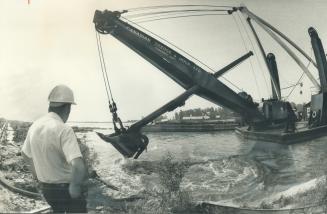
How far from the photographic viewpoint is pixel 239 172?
568 cm

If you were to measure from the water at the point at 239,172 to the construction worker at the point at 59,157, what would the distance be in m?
2.37

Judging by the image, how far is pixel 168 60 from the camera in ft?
18.6

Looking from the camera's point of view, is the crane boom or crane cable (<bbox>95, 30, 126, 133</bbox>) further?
the crane boom

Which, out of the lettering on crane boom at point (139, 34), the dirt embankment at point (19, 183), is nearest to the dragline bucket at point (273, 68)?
the lettering on crane boom at point (139, 34)

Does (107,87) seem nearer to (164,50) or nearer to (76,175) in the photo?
(164,50)

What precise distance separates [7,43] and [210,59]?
103 inches

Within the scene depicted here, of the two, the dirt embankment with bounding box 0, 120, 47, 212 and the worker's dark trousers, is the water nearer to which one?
the dirt embankment with bounding box 0, 120, 47, 212

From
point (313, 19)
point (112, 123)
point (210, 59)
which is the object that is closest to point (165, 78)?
point (210, 59)

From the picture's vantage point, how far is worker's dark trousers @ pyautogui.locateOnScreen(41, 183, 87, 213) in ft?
7.00

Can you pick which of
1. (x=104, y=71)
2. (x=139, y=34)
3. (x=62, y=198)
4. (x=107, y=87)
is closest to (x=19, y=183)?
(x=107, y=87)

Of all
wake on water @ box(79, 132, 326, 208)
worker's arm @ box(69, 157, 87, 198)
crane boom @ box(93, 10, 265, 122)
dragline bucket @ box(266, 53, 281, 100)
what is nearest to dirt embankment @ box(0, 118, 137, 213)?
wake on water @ box(79, 132, 326, 208)

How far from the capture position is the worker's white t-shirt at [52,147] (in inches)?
79.4

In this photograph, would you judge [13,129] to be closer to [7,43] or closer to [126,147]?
[7,43]

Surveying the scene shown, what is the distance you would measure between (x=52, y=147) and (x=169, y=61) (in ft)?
12.4
